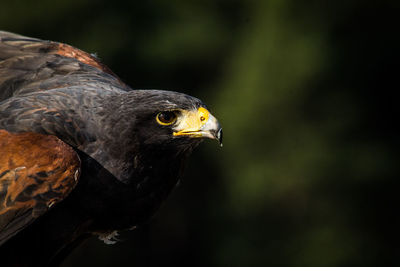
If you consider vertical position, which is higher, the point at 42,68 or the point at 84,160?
the point at 42,68

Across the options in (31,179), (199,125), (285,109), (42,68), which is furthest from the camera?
(285,109)

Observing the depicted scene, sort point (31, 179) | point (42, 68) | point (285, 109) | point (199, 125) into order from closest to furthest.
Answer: point (31, 179) < point (199, 125) < point (42, 68) < point (285, 109)

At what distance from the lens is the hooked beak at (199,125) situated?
16.6 feet

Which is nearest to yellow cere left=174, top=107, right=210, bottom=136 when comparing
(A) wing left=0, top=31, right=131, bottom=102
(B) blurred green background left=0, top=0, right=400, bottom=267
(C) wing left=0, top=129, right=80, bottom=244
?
(C) wing left=0, top=129, right=80, bottom=244

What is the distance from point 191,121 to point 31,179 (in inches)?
42.4

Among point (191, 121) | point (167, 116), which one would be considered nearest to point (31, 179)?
point (167, 116)

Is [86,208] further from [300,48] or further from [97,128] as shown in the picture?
[300,48]

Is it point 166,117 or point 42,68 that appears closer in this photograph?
point 166,117

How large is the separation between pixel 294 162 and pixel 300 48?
2.04 metres

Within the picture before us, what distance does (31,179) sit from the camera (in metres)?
4.87

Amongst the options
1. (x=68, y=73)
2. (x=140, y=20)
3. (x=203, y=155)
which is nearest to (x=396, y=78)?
(x=203, y=155)

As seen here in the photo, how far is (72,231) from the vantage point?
17.0 ft

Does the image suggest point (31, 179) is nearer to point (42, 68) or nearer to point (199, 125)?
point (199, 125)

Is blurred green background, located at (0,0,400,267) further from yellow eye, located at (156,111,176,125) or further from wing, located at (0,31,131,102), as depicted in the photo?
yellow eye, located at (156,111,176,125)
